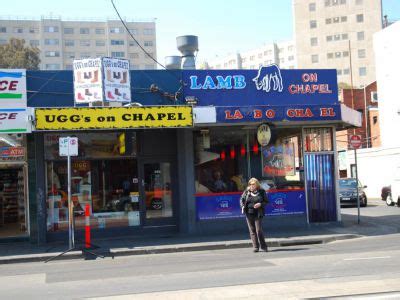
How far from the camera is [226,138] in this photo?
17172mm

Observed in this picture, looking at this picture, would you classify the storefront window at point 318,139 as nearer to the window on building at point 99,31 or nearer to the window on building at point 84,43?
the window on building at point 84,43

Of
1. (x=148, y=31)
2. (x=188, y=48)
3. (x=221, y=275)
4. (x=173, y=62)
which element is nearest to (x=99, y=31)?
(x=148, y=31)

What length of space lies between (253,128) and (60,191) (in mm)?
6217

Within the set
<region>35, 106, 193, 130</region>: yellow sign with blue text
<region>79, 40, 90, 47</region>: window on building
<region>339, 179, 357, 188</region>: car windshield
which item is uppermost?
<region>79, 40, 90, 47</region>: window on building

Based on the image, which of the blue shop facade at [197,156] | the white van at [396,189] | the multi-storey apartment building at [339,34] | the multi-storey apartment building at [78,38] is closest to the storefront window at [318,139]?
the blue shop facade at [197,156]

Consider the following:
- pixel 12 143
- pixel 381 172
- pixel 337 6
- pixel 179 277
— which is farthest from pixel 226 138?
pixel 337 6

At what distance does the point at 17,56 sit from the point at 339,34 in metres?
57.5

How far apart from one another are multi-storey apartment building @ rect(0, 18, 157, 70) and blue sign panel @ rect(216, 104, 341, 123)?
337 ft

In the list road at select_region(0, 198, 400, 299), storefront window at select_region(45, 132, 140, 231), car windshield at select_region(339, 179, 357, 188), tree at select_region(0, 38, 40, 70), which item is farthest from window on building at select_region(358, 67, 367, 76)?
road at select_region(0, 198, 400, 299)

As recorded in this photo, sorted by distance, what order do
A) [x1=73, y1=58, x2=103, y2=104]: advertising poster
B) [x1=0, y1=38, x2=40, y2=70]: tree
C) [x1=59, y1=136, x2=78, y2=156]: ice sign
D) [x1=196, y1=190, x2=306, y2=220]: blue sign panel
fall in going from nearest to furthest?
[x1=59, y1=136, x2=78, y2=156]: ice sign → [x1=73, y1=58, x2=103, y2=104]: advertising poster → [x1=196, y1=190, x2=306, y2=220]: blue sign panel → [x1=0, y1=38, x2=40, y2=70]: tree

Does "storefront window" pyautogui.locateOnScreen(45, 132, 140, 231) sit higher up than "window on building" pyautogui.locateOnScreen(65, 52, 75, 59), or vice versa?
"window on building" pyautogui.locateOnScreen(65, 52, 75, 59)

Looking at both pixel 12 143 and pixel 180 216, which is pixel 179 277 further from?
pixel 12 143

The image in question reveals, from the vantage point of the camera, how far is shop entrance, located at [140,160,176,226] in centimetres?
1668

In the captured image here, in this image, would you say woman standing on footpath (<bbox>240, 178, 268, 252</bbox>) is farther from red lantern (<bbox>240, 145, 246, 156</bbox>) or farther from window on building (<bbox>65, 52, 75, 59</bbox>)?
window on building (<bbox>65, 52, 75, 59</bbox>)
